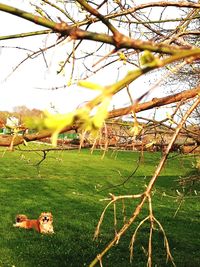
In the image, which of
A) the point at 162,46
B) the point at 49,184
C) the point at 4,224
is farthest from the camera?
the point at 49,184

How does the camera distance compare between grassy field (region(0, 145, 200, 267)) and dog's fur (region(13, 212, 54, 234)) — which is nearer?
grassy field (region(0, 145, 200, 267))

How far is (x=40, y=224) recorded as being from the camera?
10.7m

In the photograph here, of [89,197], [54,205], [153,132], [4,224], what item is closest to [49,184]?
[89,197]

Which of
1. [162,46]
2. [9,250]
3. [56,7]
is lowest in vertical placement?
[9,250]

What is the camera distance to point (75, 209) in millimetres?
14695

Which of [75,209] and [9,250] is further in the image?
[75,209]

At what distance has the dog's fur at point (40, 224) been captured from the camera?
10.7 m

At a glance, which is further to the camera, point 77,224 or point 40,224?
point 77,224

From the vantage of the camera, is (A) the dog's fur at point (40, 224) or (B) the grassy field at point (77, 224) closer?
(B) the grassy field at point (77, 224)

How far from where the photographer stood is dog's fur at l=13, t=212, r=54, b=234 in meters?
10.7

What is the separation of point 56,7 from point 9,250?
22.7 ft

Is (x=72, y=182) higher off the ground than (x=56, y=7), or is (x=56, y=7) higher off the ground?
(x=56, y=7)

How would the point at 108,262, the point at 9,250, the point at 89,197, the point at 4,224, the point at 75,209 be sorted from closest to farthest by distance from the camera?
the point at 108,262 → the point at 9,250 → the point at 4,224 → the point at 75,209 → the point at 89,197

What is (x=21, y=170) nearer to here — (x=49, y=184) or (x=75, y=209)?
(x=49, y=184)
